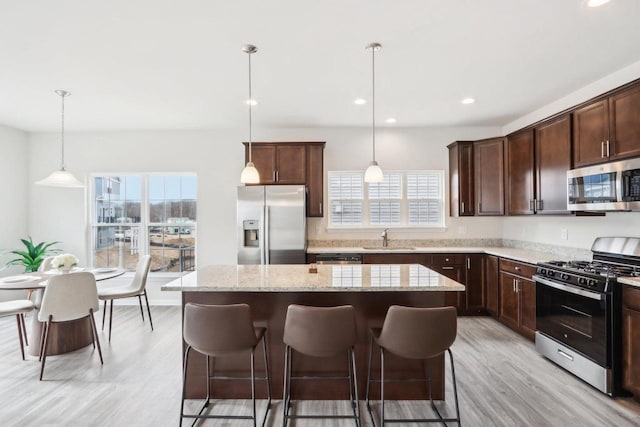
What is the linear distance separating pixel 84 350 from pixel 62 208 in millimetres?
2737

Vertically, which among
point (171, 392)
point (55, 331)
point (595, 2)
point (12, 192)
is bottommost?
point (171, 392)

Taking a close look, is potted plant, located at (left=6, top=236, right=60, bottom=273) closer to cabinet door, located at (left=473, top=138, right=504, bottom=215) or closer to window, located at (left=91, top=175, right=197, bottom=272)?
window, located at (left=91, top=175, right=197, bottom=272)

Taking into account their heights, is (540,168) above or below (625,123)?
below

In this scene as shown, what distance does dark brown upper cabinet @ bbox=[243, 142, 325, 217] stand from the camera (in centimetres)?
472

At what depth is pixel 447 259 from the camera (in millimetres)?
4496

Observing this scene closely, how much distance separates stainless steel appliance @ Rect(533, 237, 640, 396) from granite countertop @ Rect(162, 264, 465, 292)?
1.15 metres

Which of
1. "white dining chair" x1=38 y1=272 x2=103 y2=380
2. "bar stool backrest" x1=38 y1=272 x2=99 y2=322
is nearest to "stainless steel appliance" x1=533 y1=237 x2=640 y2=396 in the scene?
"white dining chair" x1=38 y1=272 x2=103 y2=380

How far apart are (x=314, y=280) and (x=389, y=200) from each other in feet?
10.0

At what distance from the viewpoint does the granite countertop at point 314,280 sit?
7.29 feet

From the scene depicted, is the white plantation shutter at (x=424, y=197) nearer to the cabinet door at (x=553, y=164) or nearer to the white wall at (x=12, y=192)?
the cabinet door at (x=553, y=164)

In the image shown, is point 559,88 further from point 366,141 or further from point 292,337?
point 292,337

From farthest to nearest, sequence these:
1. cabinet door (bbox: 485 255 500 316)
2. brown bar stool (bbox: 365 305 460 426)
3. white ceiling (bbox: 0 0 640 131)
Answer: cabinet door (bbox: 485 255 500 316) → white ceiling (bbox: 0 0 640 131) → brown bar stool (bbox: 365 305 460 426)

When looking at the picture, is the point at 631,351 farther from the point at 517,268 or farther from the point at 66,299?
the point at 66,299

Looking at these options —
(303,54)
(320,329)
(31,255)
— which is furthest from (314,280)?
(31,255)
